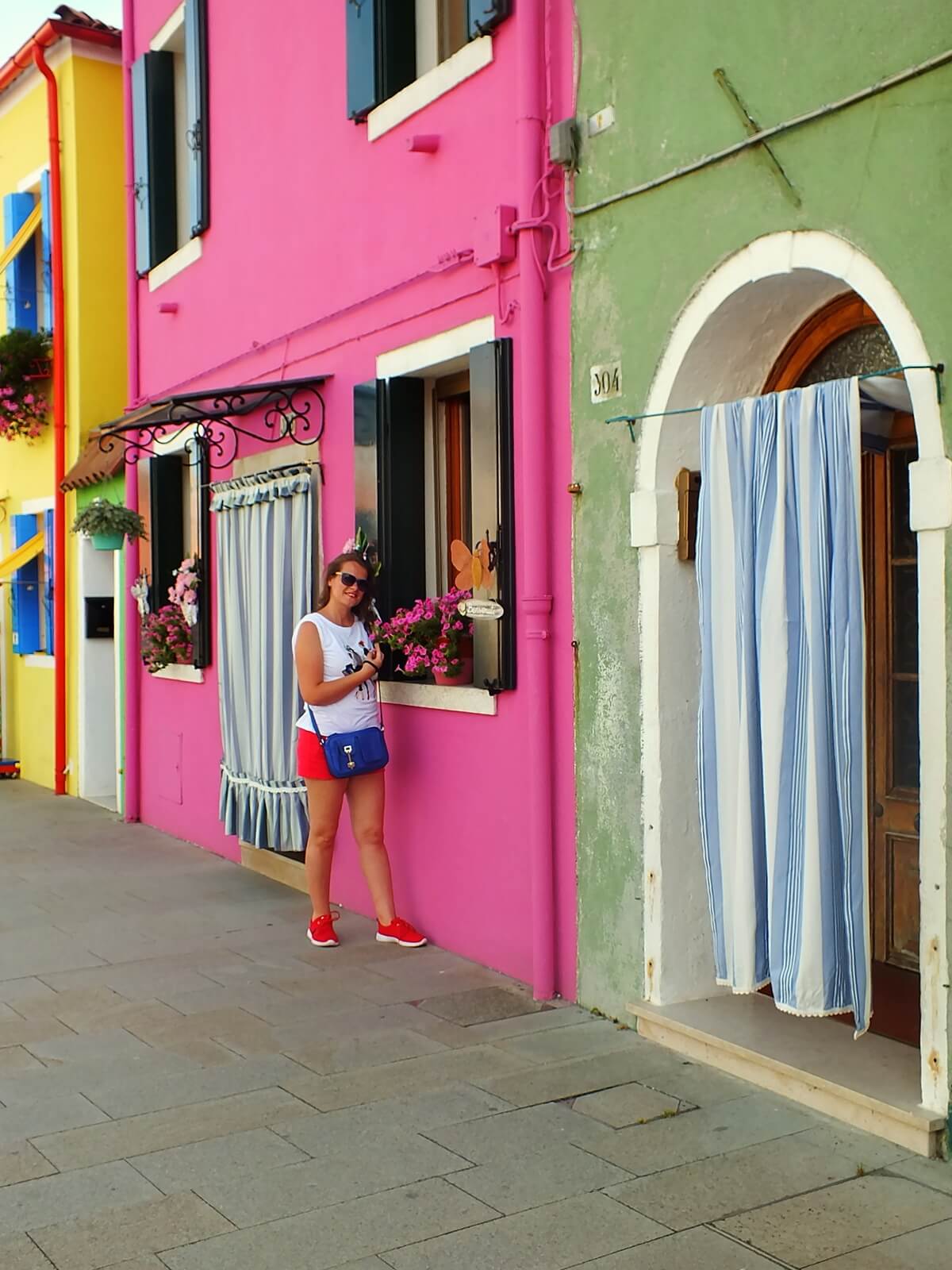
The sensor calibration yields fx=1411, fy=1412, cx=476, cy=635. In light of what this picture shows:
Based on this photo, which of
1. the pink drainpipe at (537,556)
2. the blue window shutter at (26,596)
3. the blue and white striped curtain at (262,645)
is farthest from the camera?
the blue window shutter at (26,596)

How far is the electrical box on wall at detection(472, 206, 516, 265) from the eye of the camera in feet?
19.6

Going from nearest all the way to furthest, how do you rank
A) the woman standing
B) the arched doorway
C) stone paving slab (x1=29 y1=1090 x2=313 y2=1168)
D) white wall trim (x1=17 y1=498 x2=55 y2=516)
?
1. stone paving slab (x1=29 y1=1090 x2=313 y2=1168)
2. the arched doorway
3. the woman standing
4. white wall trim (x1=17 y1=498 x2=55 y2=516)

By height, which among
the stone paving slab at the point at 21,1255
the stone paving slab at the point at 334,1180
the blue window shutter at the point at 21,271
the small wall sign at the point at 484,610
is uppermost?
the blue window shutter at the point at 21,271

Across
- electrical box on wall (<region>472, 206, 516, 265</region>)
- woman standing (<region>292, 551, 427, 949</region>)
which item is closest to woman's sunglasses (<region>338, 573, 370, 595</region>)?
woman standing (<region>292, 551, 427, 949</region>)

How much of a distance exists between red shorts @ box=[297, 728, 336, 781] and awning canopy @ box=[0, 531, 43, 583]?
7584 millimetres

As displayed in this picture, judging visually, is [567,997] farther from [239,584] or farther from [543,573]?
[239,584]

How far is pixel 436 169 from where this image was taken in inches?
264

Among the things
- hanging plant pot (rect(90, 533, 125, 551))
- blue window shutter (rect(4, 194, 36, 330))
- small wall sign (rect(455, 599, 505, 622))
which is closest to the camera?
small wall sign (rect(455, 599, 505, 622))

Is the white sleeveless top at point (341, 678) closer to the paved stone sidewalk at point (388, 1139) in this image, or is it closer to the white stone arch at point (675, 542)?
the paved stone sidewalk at point (388, 1139)

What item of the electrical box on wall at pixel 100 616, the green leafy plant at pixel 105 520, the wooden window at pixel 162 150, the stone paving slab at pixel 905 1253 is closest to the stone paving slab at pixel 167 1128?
the stone paving slab at pixel 905 1253

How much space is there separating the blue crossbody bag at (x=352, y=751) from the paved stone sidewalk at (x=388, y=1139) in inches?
34.9

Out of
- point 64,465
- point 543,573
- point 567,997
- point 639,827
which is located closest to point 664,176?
point 543,573

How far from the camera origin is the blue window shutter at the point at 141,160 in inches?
414

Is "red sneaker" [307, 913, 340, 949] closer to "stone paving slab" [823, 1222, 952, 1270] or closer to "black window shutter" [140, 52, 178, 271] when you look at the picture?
"stone paving slab" [823, 1222, 952, 1270]
